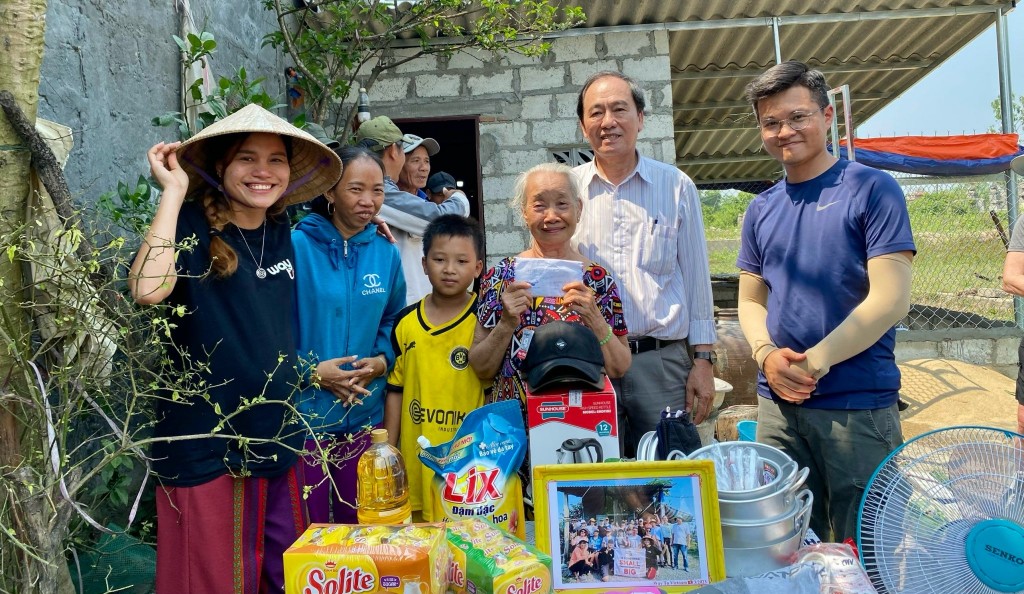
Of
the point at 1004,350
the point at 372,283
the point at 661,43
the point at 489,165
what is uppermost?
the point at 661,43

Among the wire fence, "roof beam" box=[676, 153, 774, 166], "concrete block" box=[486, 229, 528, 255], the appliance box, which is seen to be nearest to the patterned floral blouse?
the appliance box

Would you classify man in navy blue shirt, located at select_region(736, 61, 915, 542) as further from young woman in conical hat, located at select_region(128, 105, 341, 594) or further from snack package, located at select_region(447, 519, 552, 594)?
young woman in conical hat, located at select_region(128, 105, 341, 594)

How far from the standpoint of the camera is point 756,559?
1.65 meters

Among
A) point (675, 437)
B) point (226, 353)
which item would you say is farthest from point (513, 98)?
point (675, 437)

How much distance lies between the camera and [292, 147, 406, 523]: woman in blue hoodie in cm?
244

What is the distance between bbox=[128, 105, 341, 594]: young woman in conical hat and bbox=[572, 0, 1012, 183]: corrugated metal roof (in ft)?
14.8

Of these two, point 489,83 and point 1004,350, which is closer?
Answer: point 489,83

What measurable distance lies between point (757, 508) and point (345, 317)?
5.13 ft

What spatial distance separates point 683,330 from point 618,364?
0.59m

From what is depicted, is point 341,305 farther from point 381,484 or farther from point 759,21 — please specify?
point 759,21

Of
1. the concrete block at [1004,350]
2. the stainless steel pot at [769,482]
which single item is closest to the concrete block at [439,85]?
the stainless steel pot at [769,482]

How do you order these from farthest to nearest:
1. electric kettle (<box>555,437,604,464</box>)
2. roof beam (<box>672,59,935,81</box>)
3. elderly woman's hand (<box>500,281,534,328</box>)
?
roof beam (<box>672,59,935,81</box>)
elderly woman's hand (<box>500,281,534,328</box>)
electric kettle (<box>555,437,604,464</box>)

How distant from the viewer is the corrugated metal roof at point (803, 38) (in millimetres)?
6246

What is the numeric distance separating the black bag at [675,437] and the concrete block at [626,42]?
512 centimetres
